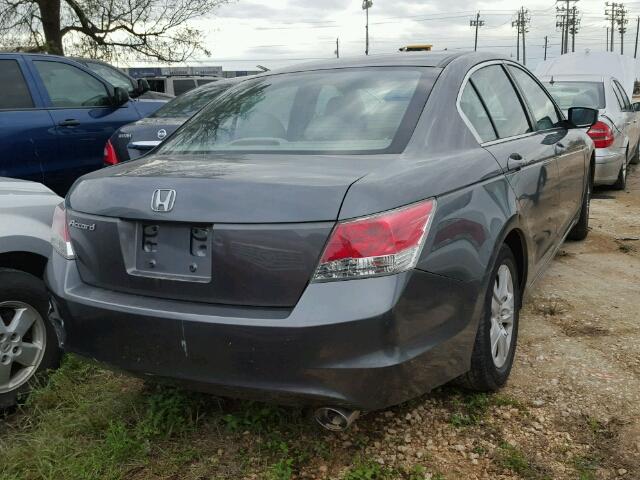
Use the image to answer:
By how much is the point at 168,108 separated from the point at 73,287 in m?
4.50

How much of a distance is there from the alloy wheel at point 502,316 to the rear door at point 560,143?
103cm

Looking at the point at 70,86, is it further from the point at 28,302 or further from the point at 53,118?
the point at 28,302

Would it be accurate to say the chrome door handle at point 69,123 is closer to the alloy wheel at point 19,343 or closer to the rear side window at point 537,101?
the alloy wheel at point 19,343

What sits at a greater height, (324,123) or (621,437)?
(324,123)

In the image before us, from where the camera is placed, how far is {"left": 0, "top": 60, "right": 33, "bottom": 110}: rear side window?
591 cm

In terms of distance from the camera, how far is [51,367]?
3361 millimetres

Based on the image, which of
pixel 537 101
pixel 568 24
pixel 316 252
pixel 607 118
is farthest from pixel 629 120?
pixel 568 24

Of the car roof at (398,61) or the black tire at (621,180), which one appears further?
the black tire at (621,180)

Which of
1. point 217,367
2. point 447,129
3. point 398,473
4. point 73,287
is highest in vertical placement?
point 447,129

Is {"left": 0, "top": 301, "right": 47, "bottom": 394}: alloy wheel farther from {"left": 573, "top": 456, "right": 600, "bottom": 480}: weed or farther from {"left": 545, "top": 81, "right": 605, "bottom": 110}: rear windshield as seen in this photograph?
{"left": 545, "top": 81, "right": 605, "bottom": 110}: rear windshield

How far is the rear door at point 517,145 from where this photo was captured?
3145 millimetres

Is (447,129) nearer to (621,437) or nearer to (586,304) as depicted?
(621,437)

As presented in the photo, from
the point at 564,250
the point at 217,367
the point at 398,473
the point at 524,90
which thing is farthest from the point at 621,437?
the point at 564,250

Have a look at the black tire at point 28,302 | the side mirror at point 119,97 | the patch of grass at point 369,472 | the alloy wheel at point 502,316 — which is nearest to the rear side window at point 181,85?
the side mirror at point 119,97
